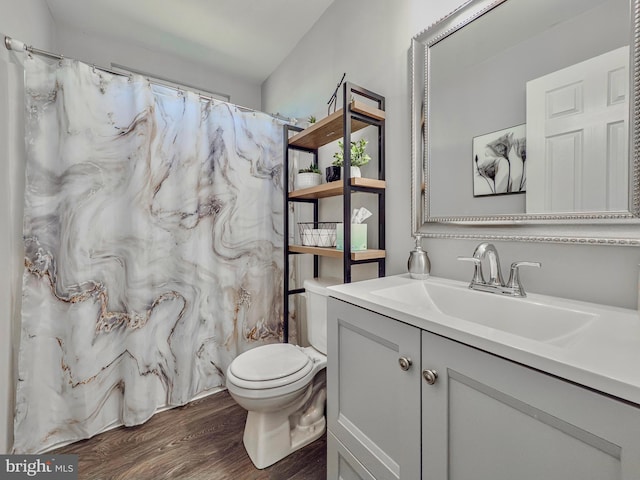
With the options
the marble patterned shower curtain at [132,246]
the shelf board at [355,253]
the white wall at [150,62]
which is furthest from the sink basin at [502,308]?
the white wall at [150,62]

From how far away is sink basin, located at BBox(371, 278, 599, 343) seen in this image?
759 mm

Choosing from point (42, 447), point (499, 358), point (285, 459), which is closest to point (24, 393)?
point (42, 447)

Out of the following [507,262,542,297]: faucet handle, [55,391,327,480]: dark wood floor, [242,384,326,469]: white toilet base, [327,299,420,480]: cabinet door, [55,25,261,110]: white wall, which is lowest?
[55,391,327,480]: dark wood floor

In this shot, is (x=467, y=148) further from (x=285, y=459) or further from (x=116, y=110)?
(x=116, y=110)

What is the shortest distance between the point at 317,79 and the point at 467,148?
1247mm

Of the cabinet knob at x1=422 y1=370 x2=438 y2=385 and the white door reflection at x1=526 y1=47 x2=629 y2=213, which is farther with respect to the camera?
the white door reflection at x1=526 y1=47 x2=629 y2=213

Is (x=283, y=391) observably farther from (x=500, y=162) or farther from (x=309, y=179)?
A: (x=500, y=162)

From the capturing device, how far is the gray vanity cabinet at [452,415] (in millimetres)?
441

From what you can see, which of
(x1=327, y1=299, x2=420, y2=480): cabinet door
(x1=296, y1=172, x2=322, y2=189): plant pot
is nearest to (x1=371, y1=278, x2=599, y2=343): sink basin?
(x1=327, y1=299, x2=420, y2=480): cabinet door

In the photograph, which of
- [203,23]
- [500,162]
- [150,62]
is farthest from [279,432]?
[150,62]

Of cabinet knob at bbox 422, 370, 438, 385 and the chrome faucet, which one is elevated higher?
the chrome faucet

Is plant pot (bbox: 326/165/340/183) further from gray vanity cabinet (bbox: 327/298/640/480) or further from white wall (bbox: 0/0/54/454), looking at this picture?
white wall (bbox: 0/0/54/454)

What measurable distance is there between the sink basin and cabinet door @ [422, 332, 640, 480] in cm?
18

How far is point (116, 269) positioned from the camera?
1.53 metres
